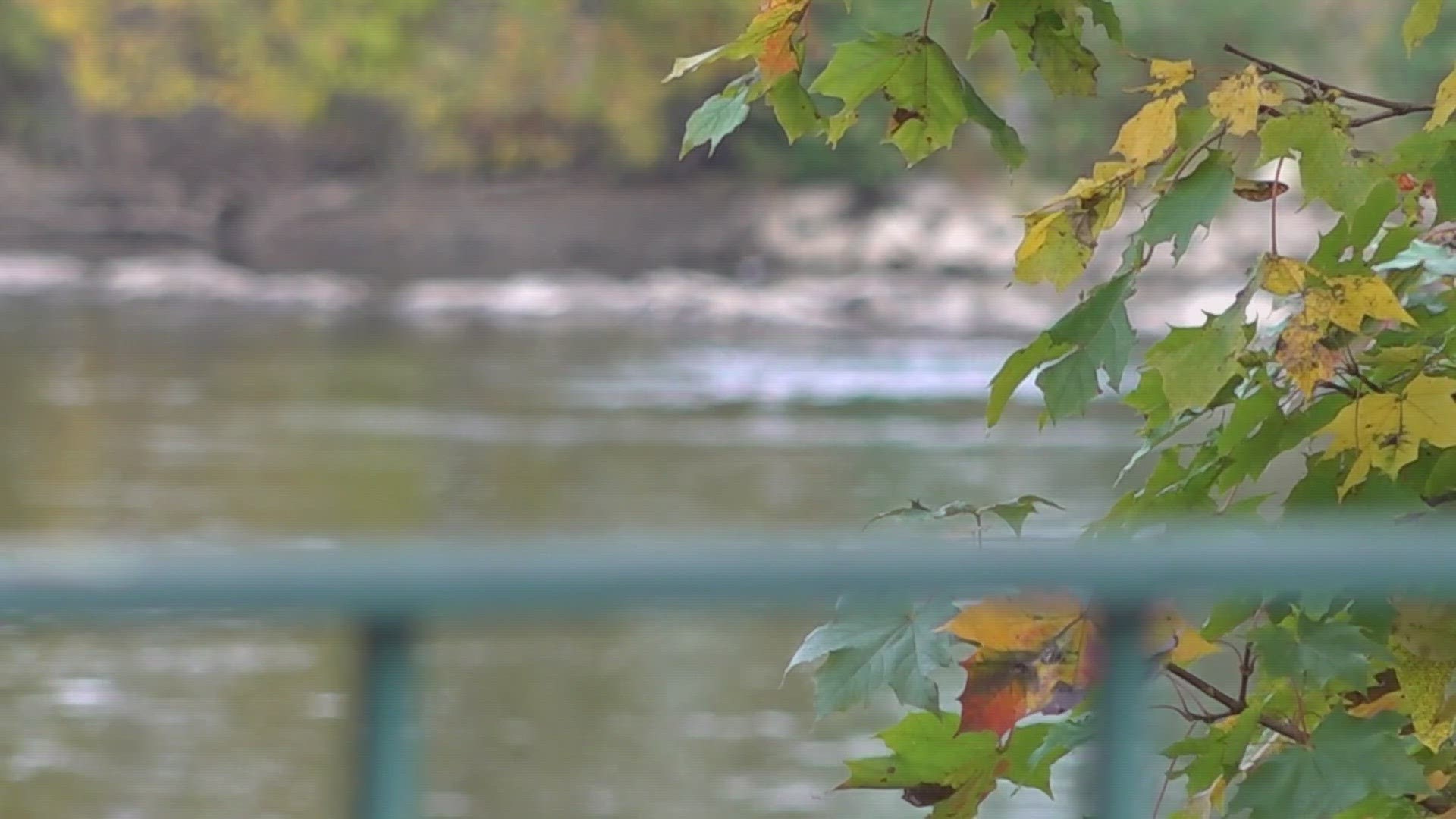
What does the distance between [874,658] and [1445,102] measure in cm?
76

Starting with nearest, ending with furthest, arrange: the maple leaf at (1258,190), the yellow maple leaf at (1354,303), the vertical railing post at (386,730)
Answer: the vertical railing post at (386,730) < the yellow maple leaf at (1354,303) < the maple leaf at (1258,190)

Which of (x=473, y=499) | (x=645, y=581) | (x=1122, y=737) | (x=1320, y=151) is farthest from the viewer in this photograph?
(x=473, y=499)

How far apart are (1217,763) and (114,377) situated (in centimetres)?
1995

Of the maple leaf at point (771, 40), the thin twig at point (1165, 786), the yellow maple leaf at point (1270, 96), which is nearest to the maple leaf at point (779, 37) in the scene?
the maple leaf at point (771, 40)

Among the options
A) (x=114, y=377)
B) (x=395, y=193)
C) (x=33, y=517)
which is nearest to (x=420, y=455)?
(x=33, y=517)

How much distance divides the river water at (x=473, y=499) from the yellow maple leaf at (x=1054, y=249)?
49 cm

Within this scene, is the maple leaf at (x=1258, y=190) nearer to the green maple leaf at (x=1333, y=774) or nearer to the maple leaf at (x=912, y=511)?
the maple leaf at (x=912, y=511)

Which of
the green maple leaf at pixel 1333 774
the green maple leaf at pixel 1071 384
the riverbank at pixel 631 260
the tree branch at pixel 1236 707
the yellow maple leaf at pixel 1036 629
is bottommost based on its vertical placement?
the green maple leaf at pixel 1333 774

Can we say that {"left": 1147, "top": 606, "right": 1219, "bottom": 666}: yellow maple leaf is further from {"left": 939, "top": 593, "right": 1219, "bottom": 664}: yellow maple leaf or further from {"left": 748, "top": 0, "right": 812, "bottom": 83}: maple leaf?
{"left": 748, "top": 0, "right": 812, "bottom": 83}: maple leaf

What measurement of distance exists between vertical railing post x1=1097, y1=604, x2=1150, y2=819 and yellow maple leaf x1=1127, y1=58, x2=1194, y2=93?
93 cm

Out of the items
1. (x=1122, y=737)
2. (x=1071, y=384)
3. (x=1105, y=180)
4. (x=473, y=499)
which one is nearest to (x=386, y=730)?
(x=1122, y=737)

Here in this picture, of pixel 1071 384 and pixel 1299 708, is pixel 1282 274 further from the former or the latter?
pixel 1299 708

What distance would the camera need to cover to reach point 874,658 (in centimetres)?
176

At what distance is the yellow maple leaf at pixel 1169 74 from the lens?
6.57 feet
